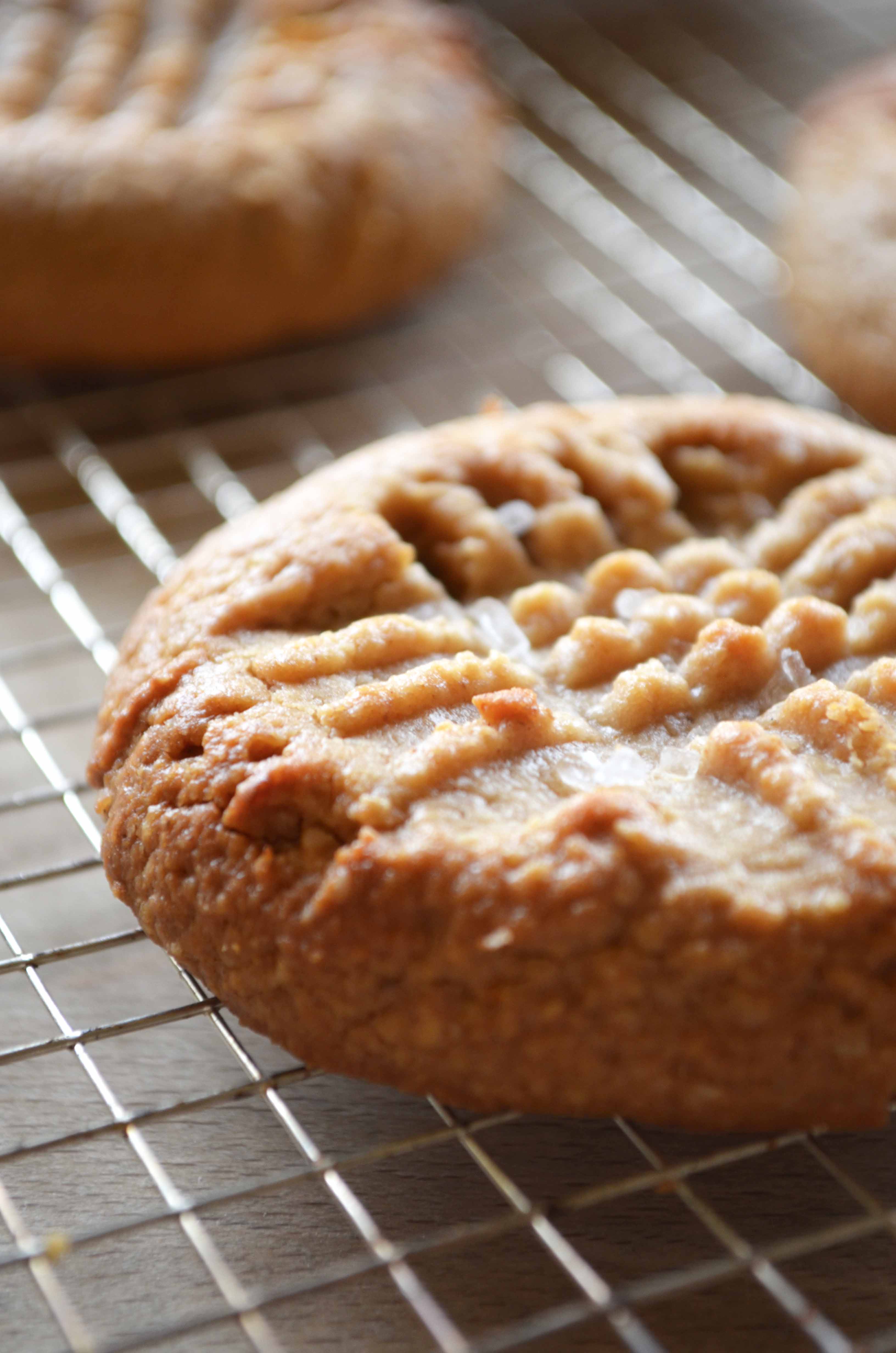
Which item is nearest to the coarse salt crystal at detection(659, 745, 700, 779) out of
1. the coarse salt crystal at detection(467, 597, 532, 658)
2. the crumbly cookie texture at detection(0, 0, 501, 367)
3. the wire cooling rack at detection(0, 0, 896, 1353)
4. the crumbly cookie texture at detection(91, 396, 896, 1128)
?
the crumbly cookie texture at detection(91, 396, 896, 1128)

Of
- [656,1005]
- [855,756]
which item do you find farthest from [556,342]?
[656,1005]

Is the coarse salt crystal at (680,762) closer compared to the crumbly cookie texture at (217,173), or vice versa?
the coarse salt crystal at (680,762)

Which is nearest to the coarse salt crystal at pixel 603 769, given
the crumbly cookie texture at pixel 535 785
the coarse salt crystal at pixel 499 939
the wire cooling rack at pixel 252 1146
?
the crumbly cookie texture at pixel 535 785

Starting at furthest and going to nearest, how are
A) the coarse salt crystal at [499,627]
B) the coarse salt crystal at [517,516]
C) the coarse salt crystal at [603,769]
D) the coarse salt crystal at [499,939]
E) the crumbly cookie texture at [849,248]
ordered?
the crumbly cookie texture at [849,248] → the coarse salt crystal at [517,516] → the coarse salt crystal at [499,627] → the coarse salt crystal at [603,769] → the coarse salt crystal at [499,939]

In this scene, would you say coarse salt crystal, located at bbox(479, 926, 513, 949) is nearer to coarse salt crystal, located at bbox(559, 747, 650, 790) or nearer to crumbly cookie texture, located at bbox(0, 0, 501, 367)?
coarse salt crystal, located at bbox(559, 747, 650, 790)

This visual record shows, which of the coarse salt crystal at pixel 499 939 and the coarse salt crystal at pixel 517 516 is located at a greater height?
the coarse salt crystal at pixel 517 516

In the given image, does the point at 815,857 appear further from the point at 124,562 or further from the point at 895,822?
the point at 124,562

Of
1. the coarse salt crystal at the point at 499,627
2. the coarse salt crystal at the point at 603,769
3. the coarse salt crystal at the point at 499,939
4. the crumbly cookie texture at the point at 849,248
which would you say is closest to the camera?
the coarse salt crystal at the point at 499,939

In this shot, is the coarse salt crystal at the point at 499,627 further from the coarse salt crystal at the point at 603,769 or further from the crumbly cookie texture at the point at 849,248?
the crumbly cookie texture at the point at 849,248
